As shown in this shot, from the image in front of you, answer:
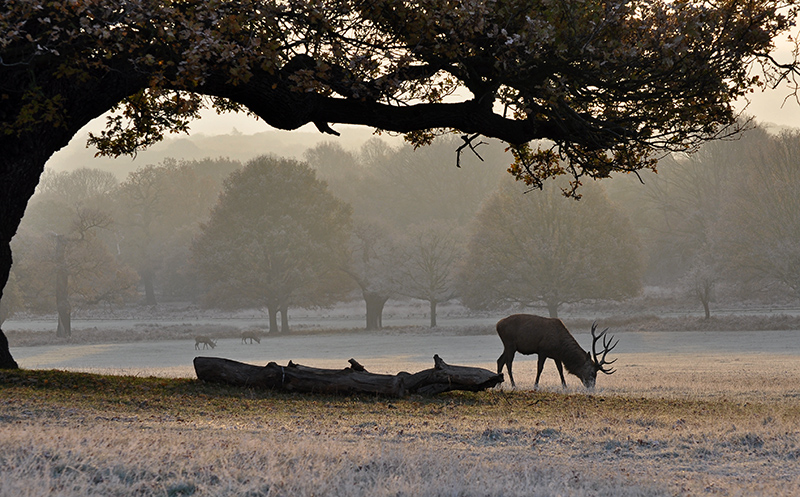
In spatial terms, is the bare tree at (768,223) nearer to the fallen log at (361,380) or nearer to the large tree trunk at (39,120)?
the fallen log at (361,380)

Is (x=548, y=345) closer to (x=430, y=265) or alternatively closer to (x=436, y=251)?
(x=430, y=265)

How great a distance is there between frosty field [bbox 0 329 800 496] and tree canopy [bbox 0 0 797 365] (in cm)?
446

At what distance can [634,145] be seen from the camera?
1336cm

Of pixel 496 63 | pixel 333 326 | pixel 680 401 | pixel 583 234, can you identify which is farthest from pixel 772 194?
pixel 496 63

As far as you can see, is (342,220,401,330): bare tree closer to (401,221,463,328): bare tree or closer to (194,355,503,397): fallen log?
(401,221,463,328): bare tree

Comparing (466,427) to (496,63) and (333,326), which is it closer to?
(496,63)

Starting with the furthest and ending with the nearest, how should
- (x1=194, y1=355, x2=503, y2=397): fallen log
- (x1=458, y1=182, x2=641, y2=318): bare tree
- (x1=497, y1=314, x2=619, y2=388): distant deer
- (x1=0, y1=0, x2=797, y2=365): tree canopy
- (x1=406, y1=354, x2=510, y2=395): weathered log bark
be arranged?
(x1=458, y1=182, x2=641, y2=318): bare tree → (x1=497, y1=314, x2=619, y2=388): distant deer → (x1=406, y1=354, x2=510, y2=395): weathered log bark → (x1=194, y1=355, x2=503, y2=397): fallen log → (x1=0, y1=0, x2=797, y2=365): tree canopy

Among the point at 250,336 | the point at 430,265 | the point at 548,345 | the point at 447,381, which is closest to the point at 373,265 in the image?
the point at 430,265

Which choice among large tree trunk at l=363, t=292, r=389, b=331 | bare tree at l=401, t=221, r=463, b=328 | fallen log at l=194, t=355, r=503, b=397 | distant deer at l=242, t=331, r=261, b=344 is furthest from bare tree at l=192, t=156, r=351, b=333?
fallen log at l=194, t=355, r=503, b=397

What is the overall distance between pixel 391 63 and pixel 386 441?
6.02 metres

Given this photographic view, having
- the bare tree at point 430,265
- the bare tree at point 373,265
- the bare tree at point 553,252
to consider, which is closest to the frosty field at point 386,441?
the bare tree at point 553,252

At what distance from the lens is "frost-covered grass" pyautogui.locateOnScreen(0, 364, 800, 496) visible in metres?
6.11

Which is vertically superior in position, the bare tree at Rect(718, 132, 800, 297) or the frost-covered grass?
the bare tree at Rect(718, 132, 800, 297)

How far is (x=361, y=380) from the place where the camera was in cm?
1333
